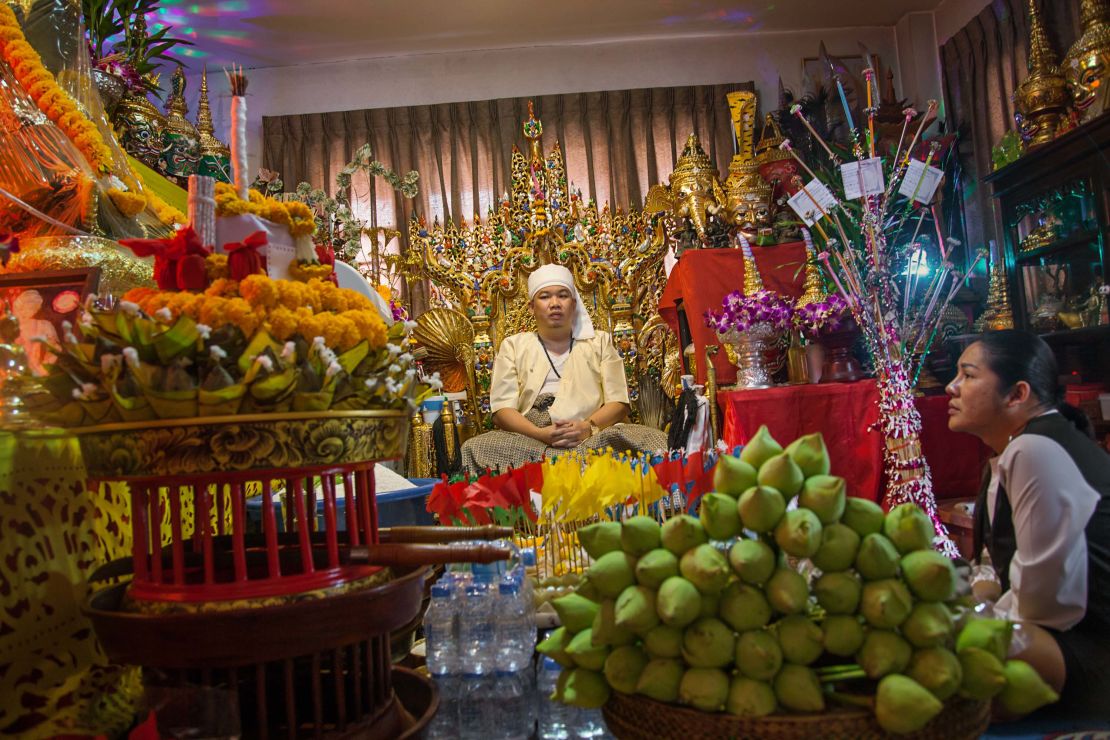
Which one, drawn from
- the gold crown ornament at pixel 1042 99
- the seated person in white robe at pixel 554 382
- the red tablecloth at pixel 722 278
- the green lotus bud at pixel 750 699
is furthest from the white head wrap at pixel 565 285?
the green lotus bud at pixel 750 699

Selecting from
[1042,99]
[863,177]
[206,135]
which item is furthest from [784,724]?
[206,135]

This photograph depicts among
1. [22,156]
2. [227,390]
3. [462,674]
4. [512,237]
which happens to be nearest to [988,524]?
[462,674]

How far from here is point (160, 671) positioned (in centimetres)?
Result: 82

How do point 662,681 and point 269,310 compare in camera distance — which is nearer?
point 662,681

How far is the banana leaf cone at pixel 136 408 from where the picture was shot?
31.0 inches

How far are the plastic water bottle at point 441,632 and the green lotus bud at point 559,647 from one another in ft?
1.09

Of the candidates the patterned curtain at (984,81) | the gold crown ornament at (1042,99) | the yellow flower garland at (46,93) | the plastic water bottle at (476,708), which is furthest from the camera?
the patterned curtain at (984,81)

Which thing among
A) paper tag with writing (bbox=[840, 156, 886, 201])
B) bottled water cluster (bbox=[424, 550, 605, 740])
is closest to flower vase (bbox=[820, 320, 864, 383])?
paper tag with writing (bbox=[840, 156, 886, 201])

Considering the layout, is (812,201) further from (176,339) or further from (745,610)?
(176,339)

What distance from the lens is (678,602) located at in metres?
0.74

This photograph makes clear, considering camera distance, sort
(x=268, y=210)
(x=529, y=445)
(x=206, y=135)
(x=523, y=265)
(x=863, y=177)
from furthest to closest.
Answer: (x=206, y=135)
(x=523, y=265)
(x=529, y=445)
(x=863, y=177)
(x=268, y=210)

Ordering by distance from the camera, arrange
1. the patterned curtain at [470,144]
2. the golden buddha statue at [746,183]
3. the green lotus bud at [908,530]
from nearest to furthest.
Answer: the green lotus bud at [908,530] < the golden buddha statue at [746,183] < the patterned curtain at [470,144]

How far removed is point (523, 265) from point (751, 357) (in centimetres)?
155

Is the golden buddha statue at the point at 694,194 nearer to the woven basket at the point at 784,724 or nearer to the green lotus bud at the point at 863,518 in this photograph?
the green lotus bud at the point at 863,518
